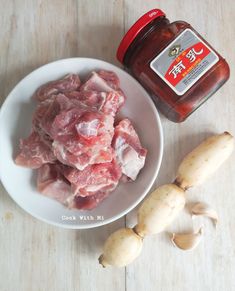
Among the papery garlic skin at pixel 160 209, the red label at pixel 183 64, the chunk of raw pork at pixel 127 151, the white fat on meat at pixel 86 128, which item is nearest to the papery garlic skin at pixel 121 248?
the papery garlic skin at pixel 160 209

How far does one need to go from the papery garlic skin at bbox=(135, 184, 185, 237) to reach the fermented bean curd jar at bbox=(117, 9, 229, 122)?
18 centimetres

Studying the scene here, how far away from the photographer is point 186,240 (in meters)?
0.93

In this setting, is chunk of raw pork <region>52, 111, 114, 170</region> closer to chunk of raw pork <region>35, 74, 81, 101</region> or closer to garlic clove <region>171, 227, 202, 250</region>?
chunk of raw pork <region>35, 74, 81, 101</region>

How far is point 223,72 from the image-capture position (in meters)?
0.86

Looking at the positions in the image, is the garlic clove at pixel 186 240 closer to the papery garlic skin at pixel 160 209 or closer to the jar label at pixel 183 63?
the papery garlic skin at pixel 160 209

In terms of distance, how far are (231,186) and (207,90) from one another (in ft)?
0.85

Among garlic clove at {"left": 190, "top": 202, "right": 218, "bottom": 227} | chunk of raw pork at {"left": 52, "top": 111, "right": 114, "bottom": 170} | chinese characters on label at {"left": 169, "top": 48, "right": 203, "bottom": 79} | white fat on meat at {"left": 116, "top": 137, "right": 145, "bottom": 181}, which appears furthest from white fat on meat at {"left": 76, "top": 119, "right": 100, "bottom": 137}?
garlic clove at {"left": 190, "top": 202, "right": 218, "bottom": 227}

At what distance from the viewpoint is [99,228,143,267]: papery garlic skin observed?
862 mm

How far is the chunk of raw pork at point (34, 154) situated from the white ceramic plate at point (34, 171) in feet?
0.10

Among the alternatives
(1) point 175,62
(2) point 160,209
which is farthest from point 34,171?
(1) point 175,62

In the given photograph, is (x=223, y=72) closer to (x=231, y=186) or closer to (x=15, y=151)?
(x=231, y=186)

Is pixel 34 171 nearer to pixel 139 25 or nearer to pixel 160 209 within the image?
pixel 160 209

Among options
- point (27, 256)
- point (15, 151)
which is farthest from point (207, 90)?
point (27, 256)

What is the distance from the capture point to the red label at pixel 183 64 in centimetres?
84
